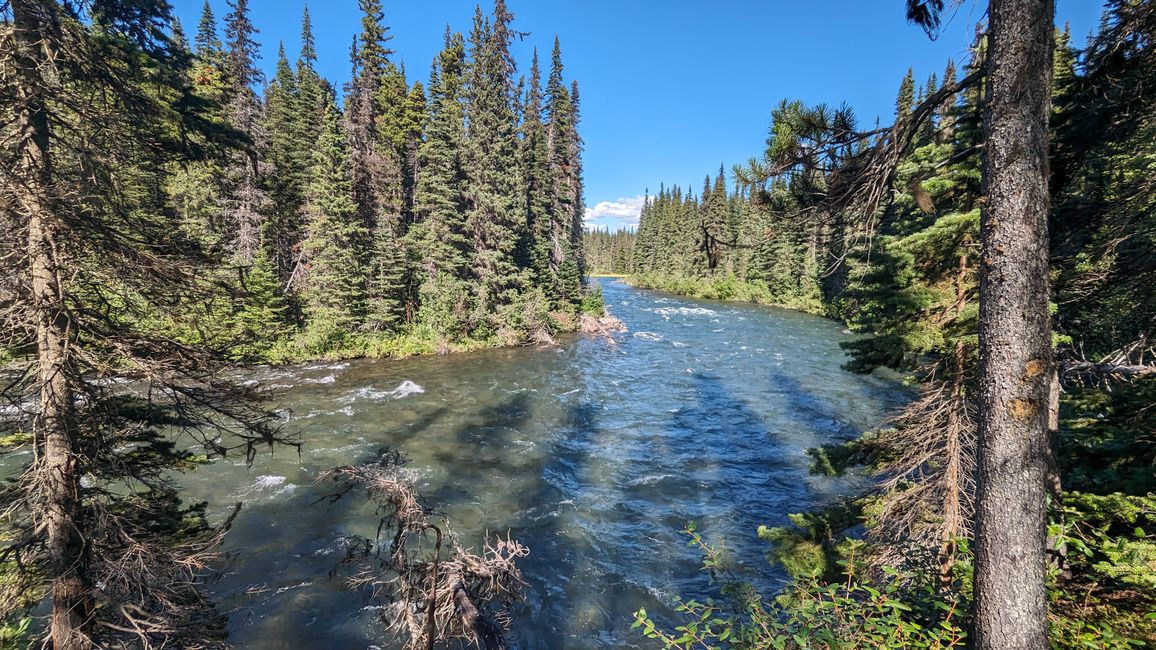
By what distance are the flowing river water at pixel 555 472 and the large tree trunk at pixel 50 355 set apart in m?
3.78

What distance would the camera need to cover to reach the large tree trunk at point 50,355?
4594 millimetres

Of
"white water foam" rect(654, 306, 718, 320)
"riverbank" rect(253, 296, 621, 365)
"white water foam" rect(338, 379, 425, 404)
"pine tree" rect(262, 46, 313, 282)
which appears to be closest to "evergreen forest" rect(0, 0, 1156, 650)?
"white water foam" rect(338, 379, 425, 404)

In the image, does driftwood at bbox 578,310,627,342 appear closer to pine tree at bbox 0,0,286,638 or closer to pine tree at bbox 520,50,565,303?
pine tree at bbox 520,50,565,303

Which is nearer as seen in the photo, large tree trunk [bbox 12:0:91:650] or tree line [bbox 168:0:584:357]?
large tree trunk [bbox 12:0:91:650]

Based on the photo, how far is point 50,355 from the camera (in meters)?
4.69

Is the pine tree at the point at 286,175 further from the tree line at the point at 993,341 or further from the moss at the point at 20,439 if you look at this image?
the tree line at the point at 993,341

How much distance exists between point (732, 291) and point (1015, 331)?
59.0 m

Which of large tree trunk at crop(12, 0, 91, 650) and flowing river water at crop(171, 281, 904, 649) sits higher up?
large tree trunk at crop(12, 0, 91, 650)

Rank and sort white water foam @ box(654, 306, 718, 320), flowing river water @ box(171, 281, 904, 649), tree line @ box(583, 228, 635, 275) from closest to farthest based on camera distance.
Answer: flowing river water @ box(171, 281, 904, 649), white water foam @ box(654, 306, 718, 320), tree line @ box(583, 228, 635, 275)

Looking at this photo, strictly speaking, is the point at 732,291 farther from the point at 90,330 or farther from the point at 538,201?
the point at 90,330

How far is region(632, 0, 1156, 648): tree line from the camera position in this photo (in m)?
3.35

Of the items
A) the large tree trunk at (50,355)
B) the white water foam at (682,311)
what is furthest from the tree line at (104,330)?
the white water foam at (682,311)

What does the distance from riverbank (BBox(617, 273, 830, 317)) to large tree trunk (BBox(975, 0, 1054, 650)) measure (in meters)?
43.3

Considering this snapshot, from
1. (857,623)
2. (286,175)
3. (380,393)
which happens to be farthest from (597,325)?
(857,623)
